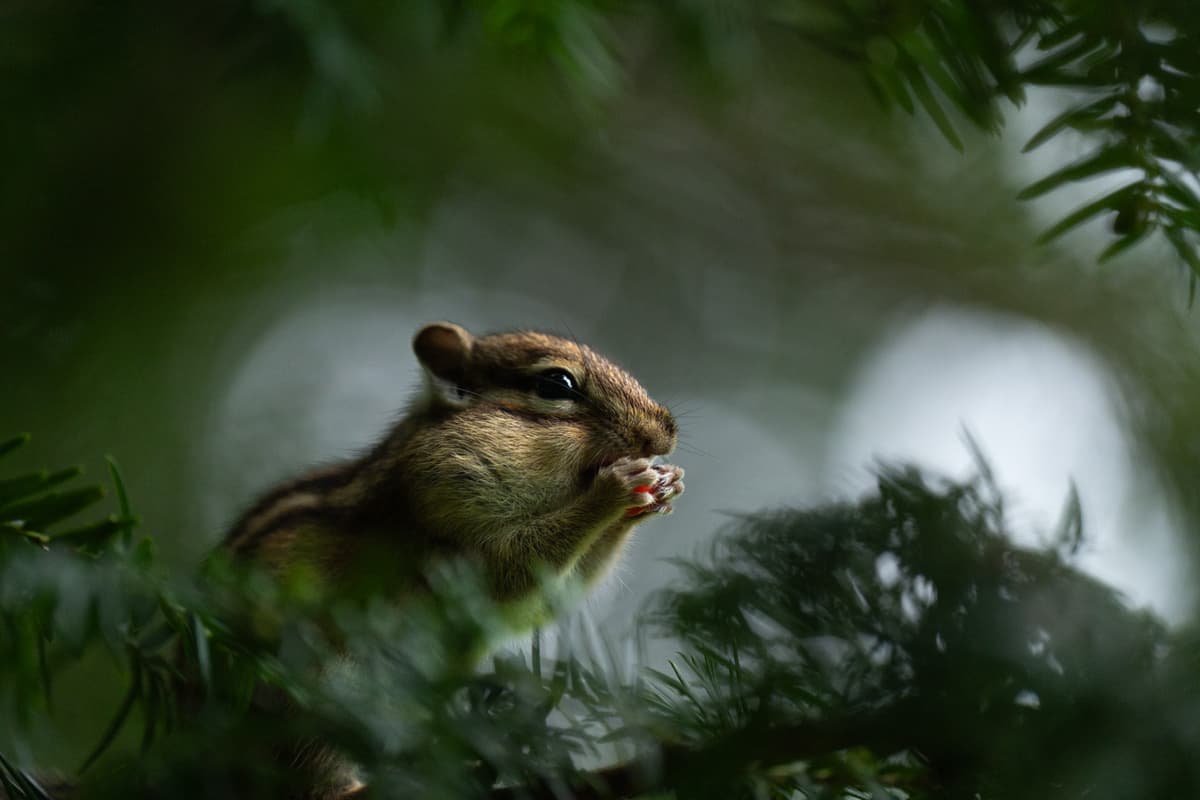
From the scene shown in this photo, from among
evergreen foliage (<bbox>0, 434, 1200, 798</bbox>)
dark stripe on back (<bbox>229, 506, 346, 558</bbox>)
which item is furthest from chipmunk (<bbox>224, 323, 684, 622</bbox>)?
evergreen foliage (<bbox>0, 434, 1200, 798</bbox>)

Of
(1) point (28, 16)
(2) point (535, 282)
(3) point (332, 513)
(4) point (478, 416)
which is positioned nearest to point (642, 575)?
(4) point (478, 416)

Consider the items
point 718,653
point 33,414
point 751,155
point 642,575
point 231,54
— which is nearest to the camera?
point 718,653

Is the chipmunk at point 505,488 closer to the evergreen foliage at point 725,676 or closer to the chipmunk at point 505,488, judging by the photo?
the chipmunk at point 505,488

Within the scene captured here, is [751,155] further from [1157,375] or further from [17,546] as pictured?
[17,546]

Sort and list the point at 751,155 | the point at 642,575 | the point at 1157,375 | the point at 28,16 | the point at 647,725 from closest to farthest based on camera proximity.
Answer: the point at 647,725
the point at 1157,375
the point at 28,16
the point at 642,575
the point at 751,155

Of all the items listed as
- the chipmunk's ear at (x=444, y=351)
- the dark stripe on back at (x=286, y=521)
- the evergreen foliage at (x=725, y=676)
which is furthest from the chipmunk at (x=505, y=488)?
the evergreen foliage at (x=725, y=676)

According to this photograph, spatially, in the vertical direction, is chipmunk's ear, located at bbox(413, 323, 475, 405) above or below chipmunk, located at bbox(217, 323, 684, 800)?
above

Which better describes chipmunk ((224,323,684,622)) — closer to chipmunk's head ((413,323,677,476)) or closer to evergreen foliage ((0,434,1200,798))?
chipmunk's head ((413,323,677,476))

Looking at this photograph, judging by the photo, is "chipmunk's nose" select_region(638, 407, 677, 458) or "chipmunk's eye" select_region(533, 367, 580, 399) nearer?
"chipmunk's nose" select_region(638, 407, 677, 458)

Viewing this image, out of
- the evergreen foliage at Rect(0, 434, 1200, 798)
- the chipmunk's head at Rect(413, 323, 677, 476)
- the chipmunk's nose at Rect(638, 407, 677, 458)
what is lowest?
the evergreen foliage at Rect(0, 434, 1200, 798)

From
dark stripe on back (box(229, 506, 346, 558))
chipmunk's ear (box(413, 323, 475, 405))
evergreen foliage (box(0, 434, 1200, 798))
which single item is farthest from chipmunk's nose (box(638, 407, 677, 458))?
evergreen foliage (box(0, 434, 1200, 798))
